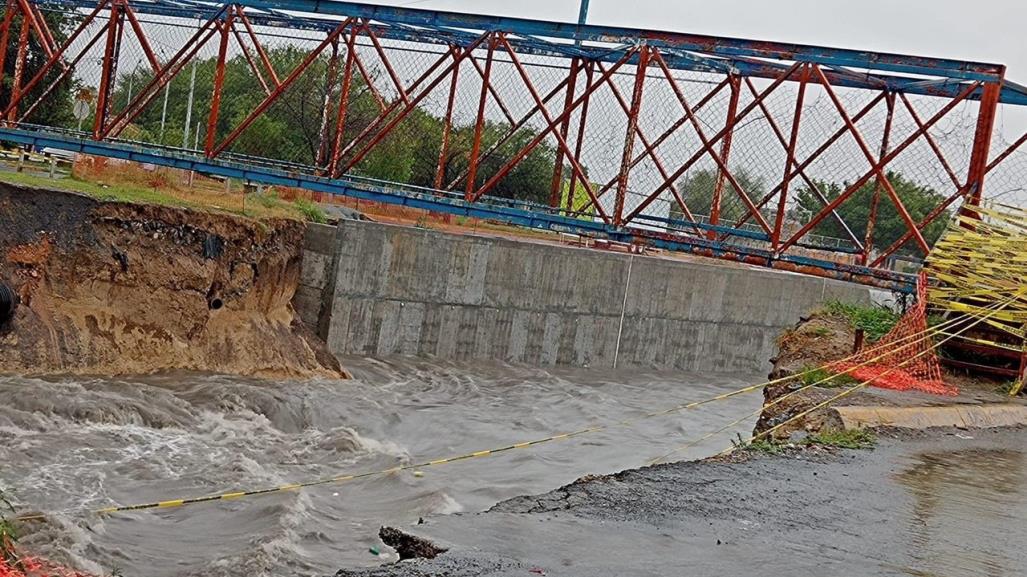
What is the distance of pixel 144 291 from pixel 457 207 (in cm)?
631

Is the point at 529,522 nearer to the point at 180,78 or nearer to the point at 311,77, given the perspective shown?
the point at 311,77

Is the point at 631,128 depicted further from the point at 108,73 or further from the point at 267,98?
the point at 108,73

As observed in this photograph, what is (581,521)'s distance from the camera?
24.8ft

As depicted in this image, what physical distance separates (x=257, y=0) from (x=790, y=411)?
17.3 meters

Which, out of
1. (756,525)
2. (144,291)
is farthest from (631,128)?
(756,525)

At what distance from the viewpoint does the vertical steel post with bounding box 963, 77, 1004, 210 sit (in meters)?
20.5

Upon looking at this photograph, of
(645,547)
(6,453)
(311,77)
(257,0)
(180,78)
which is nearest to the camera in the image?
(645,547)

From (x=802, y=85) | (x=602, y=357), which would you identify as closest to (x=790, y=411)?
(x=802, y=85)

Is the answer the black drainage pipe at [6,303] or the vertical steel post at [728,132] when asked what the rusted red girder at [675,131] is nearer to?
the vertical steel post at [728,132]

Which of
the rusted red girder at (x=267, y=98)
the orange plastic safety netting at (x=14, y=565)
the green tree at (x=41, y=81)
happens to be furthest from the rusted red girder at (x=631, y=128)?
the green tree at (x=41, y=81)

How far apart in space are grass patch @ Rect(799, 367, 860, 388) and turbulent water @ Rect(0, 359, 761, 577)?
4207 mm

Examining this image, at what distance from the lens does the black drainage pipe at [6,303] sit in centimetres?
1978

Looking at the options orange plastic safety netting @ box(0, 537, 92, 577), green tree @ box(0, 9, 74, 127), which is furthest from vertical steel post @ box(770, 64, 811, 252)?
green tree @ box(0, 9, 74, 127)

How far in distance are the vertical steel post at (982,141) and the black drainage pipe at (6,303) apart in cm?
1537
